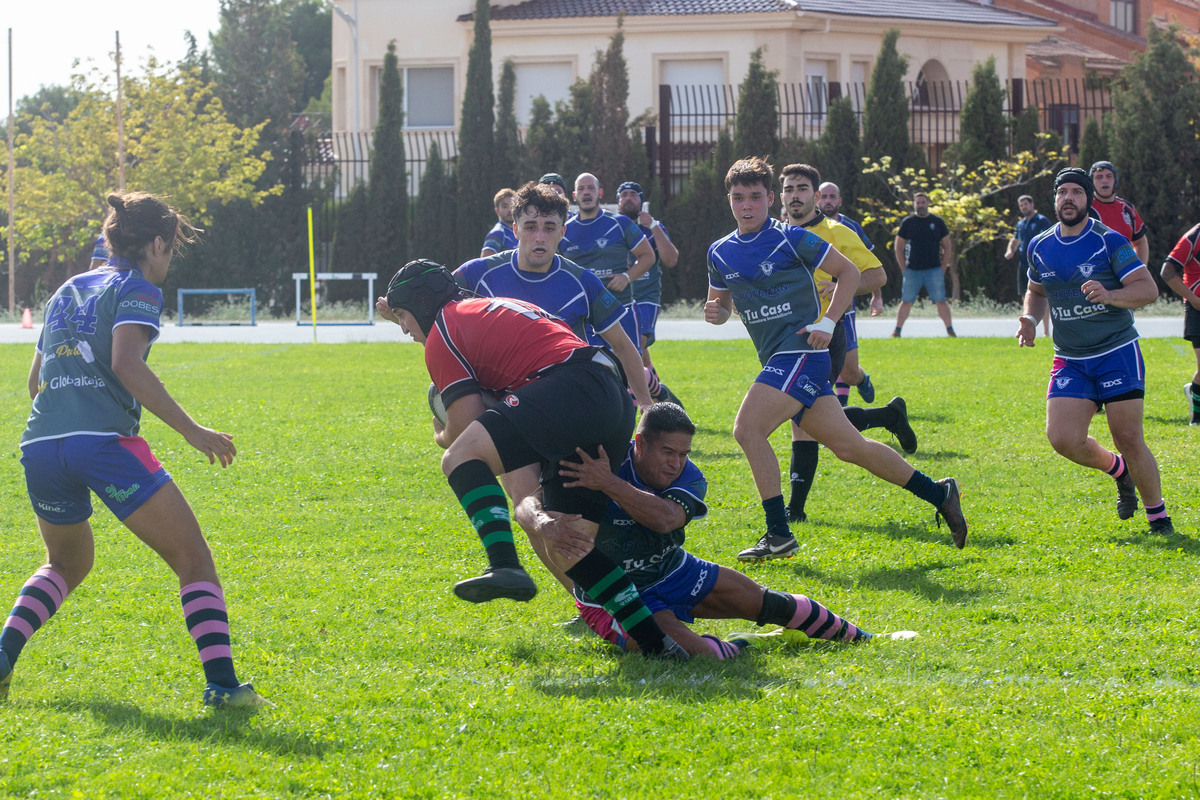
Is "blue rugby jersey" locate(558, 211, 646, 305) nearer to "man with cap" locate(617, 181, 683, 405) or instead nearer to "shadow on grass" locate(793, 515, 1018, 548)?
"man with cap" locate(617, 181, 683, 405)

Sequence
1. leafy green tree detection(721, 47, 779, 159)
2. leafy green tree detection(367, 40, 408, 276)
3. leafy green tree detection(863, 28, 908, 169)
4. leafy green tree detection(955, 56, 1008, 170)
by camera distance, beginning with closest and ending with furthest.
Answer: leafy green tree detection(955, 56, 1008, 170) < leafy green tree detection(863, 28, 908, 169) < leafy green tree detection(721, 47, 779, 159) < leafy green tree detection(367, 40, 408, 276)

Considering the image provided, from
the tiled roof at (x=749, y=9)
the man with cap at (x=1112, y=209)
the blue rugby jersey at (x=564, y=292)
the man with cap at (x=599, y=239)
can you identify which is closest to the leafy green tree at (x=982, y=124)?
the tiled roof at (x=749, y=9)

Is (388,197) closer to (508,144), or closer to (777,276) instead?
(508,144)

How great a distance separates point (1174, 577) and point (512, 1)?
126 ft

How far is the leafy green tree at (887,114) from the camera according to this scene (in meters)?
28.6

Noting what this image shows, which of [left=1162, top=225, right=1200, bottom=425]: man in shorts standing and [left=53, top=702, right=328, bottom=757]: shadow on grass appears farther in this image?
[left=1162, top=225, right=1200, bottom=425]: man in shorts standing

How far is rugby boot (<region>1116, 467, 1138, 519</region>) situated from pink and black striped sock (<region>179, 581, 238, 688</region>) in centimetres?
503

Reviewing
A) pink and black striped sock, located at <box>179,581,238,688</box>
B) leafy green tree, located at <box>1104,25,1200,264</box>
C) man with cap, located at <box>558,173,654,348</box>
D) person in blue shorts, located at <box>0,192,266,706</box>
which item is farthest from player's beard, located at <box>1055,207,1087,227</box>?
leafy green tree, located at <box>1104,25,1200,264</box>

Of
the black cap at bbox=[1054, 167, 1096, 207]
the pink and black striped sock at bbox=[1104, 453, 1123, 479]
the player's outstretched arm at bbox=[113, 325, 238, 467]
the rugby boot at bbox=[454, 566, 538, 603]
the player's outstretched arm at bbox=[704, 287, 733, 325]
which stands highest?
the black cap at bbox=[1054, 167, 1096, 207]

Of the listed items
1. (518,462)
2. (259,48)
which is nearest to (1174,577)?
(518,462)

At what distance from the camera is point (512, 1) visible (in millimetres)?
41281

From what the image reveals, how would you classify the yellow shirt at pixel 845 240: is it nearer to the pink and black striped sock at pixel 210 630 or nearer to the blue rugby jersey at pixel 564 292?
the blue rugby jersey at pixel 564 292

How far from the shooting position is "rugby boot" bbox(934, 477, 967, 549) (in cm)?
642

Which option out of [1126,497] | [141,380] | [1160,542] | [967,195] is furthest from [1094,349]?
[967,195]
